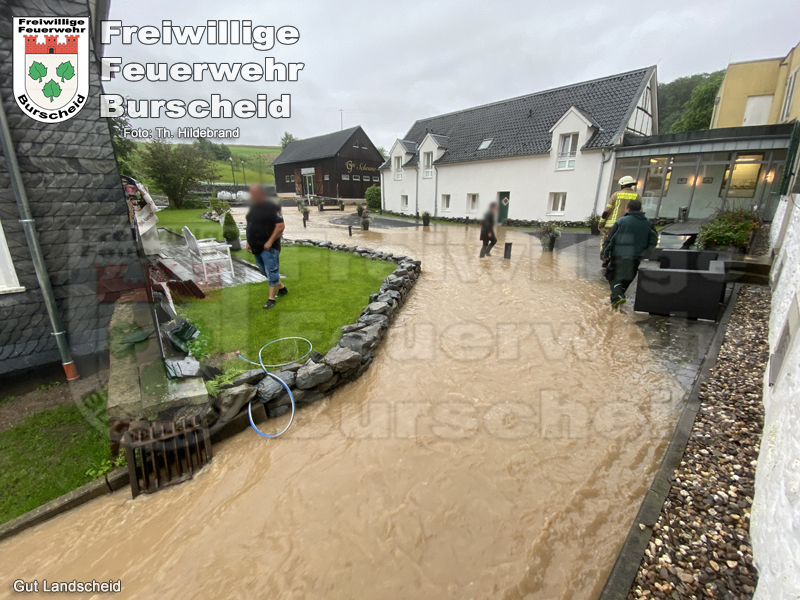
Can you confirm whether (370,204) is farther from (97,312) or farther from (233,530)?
(233,530)

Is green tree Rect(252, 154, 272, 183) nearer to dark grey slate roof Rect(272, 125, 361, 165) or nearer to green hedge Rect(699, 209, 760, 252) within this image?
green hedge Rect(699, 209, 760, 252)

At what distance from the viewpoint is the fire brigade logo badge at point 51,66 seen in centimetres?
332

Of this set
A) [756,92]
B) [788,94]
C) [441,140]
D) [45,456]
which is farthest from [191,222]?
[756,92]

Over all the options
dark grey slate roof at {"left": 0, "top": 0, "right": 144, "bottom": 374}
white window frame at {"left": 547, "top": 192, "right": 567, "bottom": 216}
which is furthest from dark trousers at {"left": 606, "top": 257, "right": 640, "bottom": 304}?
white window frame at {"left": 547, "top": 192, "right": 567, "bottom": 216}

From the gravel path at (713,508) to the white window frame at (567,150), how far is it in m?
15.6

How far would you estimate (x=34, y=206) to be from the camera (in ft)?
11.8

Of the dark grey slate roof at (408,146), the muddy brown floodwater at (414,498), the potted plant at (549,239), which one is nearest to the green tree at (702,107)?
the dark grey slate roof at (408,146)

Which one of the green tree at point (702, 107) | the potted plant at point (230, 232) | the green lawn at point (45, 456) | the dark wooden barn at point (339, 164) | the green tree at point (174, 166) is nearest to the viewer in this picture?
the green lawn at point (45, 456)

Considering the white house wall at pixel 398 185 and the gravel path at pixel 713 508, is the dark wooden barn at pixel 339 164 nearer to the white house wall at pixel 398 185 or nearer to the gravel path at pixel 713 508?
the white house wall at pixel 398 185

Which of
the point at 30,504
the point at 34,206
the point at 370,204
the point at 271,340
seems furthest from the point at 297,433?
the point at 370,204

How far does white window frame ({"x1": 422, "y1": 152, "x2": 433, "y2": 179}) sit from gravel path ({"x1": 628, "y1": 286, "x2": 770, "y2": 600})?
836 inches

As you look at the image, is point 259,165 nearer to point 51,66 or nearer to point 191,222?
point 51,66

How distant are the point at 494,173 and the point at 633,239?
1540 centimetres

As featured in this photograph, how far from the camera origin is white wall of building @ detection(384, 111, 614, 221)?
52.1 ft
